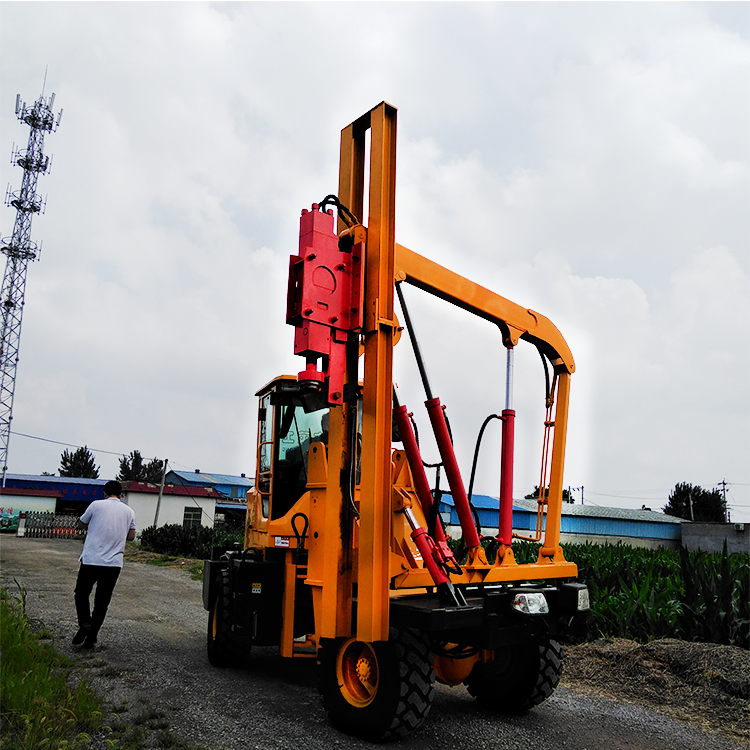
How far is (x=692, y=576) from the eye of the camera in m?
8.76

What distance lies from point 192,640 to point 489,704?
4.13 m

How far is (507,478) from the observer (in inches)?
213

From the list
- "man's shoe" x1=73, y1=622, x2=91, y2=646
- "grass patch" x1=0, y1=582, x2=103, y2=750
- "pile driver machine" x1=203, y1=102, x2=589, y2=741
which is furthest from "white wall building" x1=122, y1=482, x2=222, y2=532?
"pile driver machine" x1=203, y1=102, x2=589, y2=741

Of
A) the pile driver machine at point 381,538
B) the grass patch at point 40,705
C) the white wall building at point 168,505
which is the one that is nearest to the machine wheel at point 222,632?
the pile driver machine at point 381,538

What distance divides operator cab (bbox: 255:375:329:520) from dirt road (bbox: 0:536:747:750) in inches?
61.3

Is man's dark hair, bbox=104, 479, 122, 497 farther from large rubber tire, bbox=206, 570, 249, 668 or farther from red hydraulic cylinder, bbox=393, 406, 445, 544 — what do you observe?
red hydraulic cylinder, bbox=393, 406, 445, 544

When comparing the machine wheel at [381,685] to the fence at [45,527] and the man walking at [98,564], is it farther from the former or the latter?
the fence at [45,527]

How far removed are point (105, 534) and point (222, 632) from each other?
1732 mm

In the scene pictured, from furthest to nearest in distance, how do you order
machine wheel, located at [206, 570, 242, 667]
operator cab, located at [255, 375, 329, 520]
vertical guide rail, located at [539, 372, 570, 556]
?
operator cab, located at [255, 375, 329, 520] → machine wheel, located at [206, 570, 242, 667] → vertical guide rail, located at [539, 372, 570, 556]

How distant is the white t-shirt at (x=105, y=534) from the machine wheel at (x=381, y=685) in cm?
331

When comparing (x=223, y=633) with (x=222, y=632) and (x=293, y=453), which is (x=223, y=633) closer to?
(x=222, y=632)

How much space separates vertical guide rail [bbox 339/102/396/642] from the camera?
427 centimetres

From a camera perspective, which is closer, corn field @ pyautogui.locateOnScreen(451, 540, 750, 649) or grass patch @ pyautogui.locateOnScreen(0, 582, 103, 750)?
grass patch @ pyautogui.locateOnScreen(0, 582, 103, 750)

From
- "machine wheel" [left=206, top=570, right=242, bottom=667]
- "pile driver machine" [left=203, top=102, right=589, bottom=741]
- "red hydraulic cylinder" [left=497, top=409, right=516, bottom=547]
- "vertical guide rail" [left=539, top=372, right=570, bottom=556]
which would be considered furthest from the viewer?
"machine wheel" [left=206, top=570, right=242, bottom=667]
